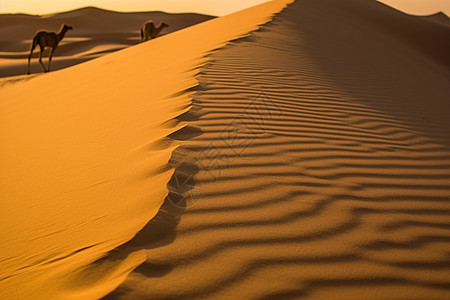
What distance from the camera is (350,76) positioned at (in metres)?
5.91

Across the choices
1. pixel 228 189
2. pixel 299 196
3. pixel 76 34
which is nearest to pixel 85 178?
pixel 228 189

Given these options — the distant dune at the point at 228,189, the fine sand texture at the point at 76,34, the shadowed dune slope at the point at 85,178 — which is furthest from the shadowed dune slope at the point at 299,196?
the fine sand texture at the point at 76,34

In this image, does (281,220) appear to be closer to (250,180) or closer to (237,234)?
(237,234)

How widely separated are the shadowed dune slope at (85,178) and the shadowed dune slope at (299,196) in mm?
147

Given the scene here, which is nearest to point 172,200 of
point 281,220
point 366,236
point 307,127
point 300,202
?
point 281,220

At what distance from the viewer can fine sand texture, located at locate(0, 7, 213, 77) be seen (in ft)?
53.2

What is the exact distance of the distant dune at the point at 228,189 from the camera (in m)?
1.66

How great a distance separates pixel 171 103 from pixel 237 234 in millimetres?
2311

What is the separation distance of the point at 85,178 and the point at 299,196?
4.85 ft

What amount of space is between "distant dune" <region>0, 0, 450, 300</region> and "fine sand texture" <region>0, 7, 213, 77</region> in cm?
1188

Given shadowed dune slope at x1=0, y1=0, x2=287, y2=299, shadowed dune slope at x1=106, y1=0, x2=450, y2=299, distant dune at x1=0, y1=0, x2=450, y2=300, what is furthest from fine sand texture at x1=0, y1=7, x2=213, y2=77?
shadowed dune slope at x1=106, y1=0, x2=450, y2=299

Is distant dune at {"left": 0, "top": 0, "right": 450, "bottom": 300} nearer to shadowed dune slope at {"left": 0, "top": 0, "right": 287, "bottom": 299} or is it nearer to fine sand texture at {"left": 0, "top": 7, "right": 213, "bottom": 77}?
shadowed dune slope at {"left": 0, "top": 0, "right": 287, "bottom": 299}

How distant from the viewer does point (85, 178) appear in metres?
2.70

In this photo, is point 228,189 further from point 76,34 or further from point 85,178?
point 76,34
